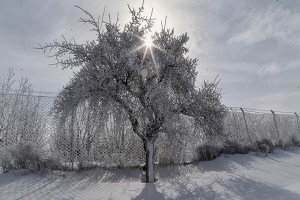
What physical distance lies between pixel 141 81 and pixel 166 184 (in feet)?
9.15

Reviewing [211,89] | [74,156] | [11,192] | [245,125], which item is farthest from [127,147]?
[245,125]

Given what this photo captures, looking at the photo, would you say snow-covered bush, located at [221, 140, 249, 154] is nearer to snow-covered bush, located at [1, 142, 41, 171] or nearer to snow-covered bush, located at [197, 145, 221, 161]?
snow-covered bush, located at [197, 145, 221, 161]

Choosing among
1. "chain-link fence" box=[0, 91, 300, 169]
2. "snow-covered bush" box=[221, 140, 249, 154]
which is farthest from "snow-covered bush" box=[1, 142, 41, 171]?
"snow-covered bush" box=[221, 140, 249, 154]

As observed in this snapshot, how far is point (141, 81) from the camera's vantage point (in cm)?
1020

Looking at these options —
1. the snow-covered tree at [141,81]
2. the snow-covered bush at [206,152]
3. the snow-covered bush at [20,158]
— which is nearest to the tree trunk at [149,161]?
the snow-covered tree at [141,81]

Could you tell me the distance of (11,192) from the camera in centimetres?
854

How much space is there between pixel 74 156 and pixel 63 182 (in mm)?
2029

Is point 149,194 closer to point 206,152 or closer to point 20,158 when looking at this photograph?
point 20,158

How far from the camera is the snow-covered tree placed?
31.3 feet

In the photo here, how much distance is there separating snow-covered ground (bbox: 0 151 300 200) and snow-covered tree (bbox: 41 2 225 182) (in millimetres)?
1018

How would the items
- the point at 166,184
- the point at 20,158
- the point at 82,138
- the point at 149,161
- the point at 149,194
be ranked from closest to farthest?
1. the point at 149,194
2. the point at 166,184
3. the point at 149,161
4. the point at 20,158
5. the point at 82,138

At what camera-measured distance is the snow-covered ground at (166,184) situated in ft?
28.3

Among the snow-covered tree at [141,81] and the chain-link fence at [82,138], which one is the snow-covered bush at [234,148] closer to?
the chain-link fence at [82,138]

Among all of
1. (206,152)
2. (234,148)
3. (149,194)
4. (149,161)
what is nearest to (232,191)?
(149,194)
